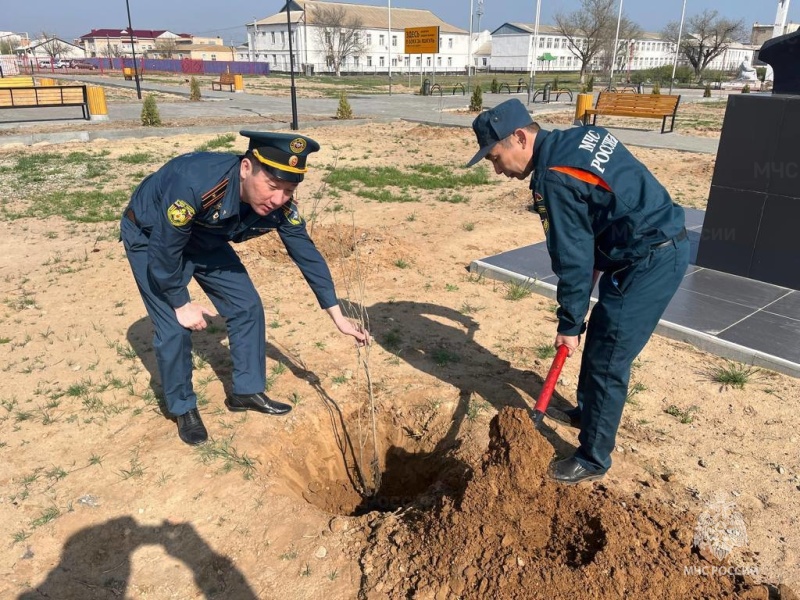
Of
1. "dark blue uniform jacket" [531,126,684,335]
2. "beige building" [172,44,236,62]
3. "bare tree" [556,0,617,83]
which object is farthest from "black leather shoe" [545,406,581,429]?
"beige building" [172,44,236,62]

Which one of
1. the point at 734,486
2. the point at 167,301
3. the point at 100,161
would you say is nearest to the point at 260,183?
the point at 167,301

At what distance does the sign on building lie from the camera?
25484 millimetres

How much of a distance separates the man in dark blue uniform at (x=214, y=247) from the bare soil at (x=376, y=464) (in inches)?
11.3

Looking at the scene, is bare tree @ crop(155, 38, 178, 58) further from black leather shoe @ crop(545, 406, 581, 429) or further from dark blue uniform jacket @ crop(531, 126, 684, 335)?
dark blue uniform jacket @ crop(531, 126, 684, 335)

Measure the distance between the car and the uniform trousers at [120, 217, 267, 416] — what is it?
63.4 meters

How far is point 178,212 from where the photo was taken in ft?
8.89

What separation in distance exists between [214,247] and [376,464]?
4.84 ft

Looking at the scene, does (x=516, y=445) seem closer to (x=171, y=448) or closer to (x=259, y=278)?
(x=171, y=448)

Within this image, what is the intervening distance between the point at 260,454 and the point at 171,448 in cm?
49

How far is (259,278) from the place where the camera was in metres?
5.79

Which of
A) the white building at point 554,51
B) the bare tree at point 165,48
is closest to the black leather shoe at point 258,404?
the white building at point 554,51

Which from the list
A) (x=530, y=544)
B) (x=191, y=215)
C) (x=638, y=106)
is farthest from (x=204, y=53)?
(x=530, y=544)

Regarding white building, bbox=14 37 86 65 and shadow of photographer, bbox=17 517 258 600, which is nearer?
shadow of photographer, bbox=17 517 258 600

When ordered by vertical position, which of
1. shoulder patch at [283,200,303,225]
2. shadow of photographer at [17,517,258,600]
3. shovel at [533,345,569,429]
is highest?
shoulder patch at [283,200,303,225]
